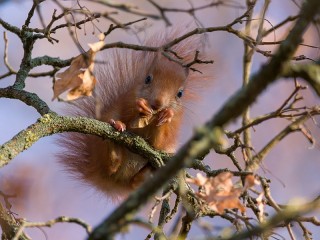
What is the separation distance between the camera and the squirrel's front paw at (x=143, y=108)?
7.71 feet

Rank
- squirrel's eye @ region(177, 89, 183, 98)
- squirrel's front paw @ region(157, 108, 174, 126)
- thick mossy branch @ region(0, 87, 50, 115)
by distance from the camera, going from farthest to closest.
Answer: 1. squirrel's eye @ region(177, 89, 183, 98)
2. squirrel's front paw @ region(157, 108, 174, 126)
3. thick mossy branch @ region(0, 87, 50, 115)

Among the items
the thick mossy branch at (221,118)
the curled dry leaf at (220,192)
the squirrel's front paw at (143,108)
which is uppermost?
the squirrel's front paw at (143,108)

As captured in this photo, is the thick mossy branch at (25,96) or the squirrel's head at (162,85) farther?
the squirrel's head at (162,85)

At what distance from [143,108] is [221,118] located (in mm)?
1541

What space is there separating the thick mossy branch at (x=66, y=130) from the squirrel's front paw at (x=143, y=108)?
0.36 metres

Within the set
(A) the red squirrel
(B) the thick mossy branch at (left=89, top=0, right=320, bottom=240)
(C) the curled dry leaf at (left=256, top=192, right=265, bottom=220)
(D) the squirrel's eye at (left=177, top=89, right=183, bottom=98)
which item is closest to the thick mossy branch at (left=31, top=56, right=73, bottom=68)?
(A) the red squirrel

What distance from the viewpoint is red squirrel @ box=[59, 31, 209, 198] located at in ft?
8.04

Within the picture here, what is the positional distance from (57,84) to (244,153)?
0.53m

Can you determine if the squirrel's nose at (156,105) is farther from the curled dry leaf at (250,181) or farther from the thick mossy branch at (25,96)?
the curled dry leaf at (250,181)

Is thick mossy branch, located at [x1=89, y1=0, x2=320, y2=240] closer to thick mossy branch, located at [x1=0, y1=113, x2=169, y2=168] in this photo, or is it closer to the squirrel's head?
thick mossy branch, located at [x1=0, y1=113, x2=169, y2=168]

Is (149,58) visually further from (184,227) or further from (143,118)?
(184,227)

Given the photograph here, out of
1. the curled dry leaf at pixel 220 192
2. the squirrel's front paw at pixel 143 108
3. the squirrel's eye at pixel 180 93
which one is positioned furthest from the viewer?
the squirrel's eye at pixel 180 93

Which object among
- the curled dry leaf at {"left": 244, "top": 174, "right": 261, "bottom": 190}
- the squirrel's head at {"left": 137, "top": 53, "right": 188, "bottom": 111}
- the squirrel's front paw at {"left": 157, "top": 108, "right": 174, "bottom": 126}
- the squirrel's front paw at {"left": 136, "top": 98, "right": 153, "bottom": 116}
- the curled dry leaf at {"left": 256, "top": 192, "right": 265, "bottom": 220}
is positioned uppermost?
the squirrel's head at {"left": 137, "top": 53, "right": 188, "bottom": 111}

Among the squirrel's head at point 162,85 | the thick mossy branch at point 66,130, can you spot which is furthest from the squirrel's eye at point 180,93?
the thick mossy branch at point 66,130
